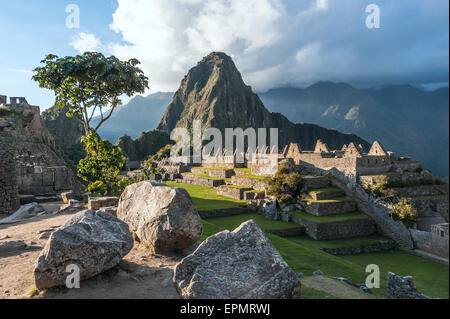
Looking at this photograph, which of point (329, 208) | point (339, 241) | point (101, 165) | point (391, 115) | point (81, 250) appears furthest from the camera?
point (329, 208)

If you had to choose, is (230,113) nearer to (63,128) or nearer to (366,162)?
(63,128)

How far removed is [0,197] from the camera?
12.7 metres

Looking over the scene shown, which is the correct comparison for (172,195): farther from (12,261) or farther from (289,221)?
(289,221)

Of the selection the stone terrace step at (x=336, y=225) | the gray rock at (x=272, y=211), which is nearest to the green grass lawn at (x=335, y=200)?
the stone terrace step at (x=336, y=225)

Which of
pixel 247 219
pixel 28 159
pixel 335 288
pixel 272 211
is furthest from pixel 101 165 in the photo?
pixel 335 288

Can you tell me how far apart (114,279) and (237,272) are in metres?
2.43

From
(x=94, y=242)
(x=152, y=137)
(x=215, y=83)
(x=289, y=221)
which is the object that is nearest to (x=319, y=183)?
(x=289, y=221)

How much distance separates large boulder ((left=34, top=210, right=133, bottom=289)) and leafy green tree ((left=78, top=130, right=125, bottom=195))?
933 centimetres

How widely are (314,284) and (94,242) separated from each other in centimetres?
389

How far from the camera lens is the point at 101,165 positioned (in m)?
14.8

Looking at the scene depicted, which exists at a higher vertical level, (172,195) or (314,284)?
(172,195)

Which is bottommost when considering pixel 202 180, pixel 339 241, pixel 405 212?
pixel 339 241

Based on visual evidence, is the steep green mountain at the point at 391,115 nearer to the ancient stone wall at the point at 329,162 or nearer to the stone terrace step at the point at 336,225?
the ancient stone wall at the point at 329,162

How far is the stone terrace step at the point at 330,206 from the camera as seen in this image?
17.7m
